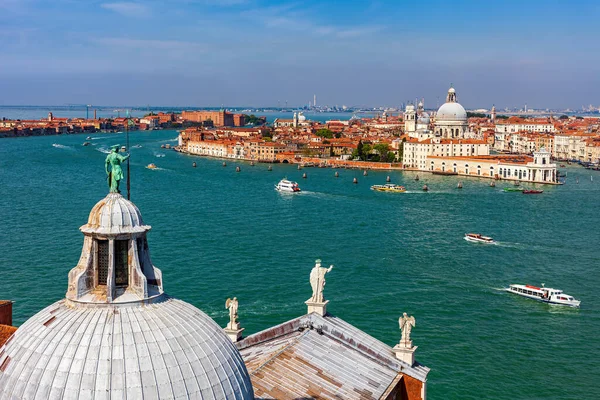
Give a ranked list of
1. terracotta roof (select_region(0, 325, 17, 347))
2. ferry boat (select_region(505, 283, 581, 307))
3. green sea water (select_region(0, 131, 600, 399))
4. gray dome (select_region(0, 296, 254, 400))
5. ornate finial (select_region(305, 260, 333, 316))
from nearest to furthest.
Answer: gray dome (select_region(0, 296, 254, 400)) → terracotta roof (select_region(0, 325, 17, 347)) → ornate finial (select_region(305, 260, 333, 316)) → green sea water (select_region(0, 131, 600, 399)) → ferry boat (select_region(505, 283, 581, 307))

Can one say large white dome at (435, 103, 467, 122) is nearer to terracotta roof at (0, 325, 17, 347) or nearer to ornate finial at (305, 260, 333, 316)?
ornate finial at (305, 260, 333, 316)

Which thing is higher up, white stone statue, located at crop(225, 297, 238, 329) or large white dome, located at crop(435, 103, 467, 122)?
large white dome, located at crop(435, 103, 467, 122)

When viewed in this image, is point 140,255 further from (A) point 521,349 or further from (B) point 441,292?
(B) point 441,292

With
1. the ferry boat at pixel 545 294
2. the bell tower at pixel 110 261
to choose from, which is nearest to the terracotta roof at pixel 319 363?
the bell tower at pixel 110 261

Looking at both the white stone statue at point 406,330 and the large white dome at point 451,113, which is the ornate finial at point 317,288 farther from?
the large white dome at point 451,113

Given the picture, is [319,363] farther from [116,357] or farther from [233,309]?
[116,357]

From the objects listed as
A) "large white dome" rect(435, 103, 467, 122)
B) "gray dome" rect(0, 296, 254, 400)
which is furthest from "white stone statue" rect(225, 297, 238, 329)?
"large white dome" rect(435, 103, 467, 122)
